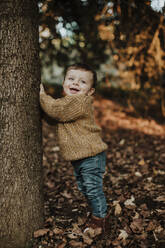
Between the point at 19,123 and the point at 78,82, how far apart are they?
2.37 feet

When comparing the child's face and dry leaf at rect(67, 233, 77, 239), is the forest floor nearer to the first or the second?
dry leaf at rect(67, 233, 77, 239)

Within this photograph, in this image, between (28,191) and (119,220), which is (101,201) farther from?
(28,191)

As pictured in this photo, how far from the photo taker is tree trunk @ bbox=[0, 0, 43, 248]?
7.38ft

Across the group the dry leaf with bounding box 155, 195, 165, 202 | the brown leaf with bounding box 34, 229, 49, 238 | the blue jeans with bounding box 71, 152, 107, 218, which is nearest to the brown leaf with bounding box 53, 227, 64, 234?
the brown leaf with bounding box 34, 229, 49, 238

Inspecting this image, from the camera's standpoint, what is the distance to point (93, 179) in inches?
106

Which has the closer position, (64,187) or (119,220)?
(119,220)

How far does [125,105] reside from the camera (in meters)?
9.01

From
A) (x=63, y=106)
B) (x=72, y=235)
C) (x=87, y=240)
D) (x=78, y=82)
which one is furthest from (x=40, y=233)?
(x=78, y=82)

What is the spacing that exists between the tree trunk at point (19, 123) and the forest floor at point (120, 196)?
0.98 ft

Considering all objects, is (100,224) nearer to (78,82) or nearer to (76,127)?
(76,127)

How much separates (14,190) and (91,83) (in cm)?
126

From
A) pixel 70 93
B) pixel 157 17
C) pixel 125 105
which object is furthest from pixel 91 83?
pixel 125 105

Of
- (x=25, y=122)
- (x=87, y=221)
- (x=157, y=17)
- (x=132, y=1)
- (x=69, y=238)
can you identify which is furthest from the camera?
(x=157, y=17)

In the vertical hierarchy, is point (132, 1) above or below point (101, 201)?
above
